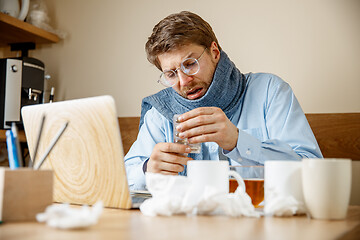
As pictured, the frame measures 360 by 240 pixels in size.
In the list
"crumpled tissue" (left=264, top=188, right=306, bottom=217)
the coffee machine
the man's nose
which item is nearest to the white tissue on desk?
"crumpled tissue" (left=264, top=188, right=306, bottom=217)

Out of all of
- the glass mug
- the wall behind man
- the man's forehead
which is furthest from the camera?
the wall behind man

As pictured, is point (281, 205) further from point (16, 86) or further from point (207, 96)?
point (16, 86)

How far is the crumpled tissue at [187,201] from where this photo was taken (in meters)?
0.75

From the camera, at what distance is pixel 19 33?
246 centimetres

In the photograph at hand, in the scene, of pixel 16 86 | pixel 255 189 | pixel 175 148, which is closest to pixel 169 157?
pixel 175 148

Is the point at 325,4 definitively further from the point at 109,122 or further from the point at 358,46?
the point at 109,122

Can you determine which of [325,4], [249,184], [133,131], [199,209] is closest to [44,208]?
[199,209]

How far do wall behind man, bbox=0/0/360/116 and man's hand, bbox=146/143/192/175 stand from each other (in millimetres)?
1021

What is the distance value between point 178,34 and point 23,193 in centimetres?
108

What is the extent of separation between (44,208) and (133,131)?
5.36 ft

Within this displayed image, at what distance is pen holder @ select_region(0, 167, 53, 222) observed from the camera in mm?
670

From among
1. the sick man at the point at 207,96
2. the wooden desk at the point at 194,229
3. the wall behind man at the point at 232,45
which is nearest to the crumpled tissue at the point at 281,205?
the wooden desk at the point at 194,229

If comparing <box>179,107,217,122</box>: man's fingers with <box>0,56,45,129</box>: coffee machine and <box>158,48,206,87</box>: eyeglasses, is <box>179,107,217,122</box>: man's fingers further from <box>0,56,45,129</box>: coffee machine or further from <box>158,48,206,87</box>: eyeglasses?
<box>0,56,45,129</box>: coffee machine

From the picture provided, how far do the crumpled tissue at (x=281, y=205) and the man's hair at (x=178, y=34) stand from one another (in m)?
0.95
